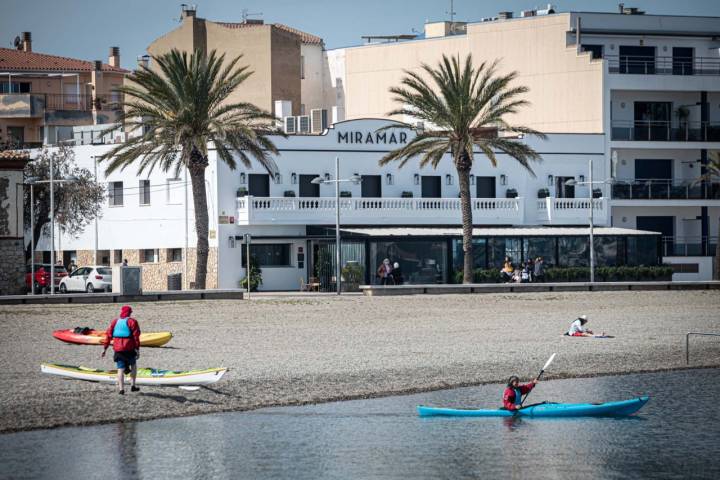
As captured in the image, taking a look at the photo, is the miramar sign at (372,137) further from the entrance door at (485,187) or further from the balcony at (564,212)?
the balcony at (564,212)

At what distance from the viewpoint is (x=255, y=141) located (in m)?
63.3

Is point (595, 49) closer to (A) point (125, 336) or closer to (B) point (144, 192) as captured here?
(B) point (144, 192)

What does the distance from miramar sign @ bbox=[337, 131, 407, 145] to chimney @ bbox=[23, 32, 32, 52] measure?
5229 cm

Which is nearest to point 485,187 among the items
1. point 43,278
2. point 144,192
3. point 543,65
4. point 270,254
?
point 543,65

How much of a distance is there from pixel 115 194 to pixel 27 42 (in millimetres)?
46342

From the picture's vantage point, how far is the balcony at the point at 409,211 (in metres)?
66.5

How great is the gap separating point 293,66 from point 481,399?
5415 centimetres

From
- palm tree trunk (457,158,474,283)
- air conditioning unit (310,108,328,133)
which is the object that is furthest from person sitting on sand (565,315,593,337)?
air conditioning unit (310,108,328,133)

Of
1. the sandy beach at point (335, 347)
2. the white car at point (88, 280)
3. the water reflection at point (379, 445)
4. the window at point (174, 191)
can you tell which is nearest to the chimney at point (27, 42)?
the window at point (174, 191)

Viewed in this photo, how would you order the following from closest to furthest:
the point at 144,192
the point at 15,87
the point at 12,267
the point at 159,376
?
the point at 159,376
the point at 12,267
the point at 144,192
the point at 15,87

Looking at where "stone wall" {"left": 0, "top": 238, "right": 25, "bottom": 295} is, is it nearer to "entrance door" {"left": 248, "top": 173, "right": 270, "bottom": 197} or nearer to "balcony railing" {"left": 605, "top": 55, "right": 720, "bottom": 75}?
"entrance door" {"left": 248, "top": 173, "right": 270, "bottom": 197}

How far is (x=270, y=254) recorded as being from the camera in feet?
222

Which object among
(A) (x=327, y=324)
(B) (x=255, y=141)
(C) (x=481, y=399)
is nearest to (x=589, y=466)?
(C) (x=481, y=399)

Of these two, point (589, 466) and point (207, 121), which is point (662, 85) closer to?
point (207, 121)
